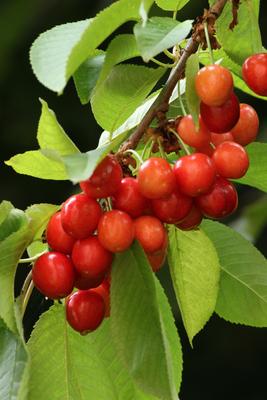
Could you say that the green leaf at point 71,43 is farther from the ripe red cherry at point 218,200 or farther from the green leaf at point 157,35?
the ripe red cherry at point 218,200

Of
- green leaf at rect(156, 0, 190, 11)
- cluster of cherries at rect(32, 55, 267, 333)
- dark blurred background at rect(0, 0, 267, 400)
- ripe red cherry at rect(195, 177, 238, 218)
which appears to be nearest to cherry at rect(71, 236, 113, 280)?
cluster of cherries at rect(32, 55, 267, 333)

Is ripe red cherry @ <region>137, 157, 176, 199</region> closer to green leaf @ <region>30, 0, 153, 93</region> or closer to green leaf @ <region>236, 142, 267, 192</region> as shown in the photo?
green leaf @ <region>30, 0, 153, 93</region>

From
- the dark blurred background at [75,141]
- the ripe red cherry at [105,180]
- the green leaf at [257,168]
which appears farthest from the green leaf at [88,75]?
the dark blurred background at [75,141]

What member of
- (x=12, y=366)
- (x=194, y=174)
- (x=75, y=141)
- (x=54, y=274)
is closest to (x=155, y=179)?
(x=194, y=174)

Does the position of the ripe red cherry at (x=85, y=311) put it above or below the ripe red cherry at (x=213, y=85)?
below

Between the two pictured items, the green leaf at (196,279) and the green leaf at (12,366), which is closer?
the green leaf at (12,366)

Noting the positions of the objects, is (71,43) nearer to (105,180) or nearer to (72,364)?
(105,180)

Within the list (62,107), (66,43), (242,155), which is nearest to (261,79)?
(242,155)
